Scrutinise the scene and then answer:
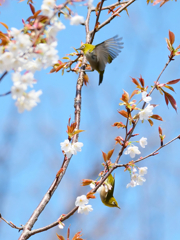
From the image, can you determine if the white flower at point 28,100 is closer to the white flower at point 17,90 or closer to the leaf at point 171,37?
the white flower at point 17,90

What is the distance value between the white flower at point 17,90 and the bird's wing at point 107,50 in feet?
4.70

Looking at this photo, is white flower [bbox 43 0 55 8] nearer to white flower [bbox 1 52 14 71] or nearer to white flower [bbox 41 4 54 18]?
white flower [bbox 41 4 54 18]

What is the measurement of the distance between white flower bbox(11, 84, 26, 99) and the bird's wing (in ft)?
4.70

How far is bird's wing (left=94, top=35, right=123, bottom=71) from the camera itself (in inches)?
87.7

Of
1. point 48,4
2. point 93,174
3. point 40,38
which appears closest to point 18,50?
point 40,38

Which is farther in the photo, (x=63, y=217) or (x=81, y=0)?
(x=63, y=217)

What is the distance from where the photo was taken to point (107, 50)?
7.93ft

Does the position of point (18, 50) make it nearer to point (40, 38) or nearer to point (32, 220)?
point (40, 38)

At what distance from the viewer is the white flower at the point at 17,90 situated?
77 cm

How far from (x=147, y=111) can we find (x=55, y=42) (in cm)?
59

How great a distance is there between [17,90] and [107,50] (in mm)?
1766

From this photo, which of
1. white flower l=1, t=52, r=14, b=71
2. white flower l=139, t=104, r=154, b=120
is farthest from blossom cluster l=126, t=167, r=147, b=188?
white flower l=1, t=52, r=14, b=71

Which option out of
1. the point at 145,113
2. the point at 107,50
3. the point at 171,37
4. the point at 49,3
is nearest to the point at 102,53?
the point at 107,50

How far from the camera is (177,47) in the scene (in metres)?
1.45
